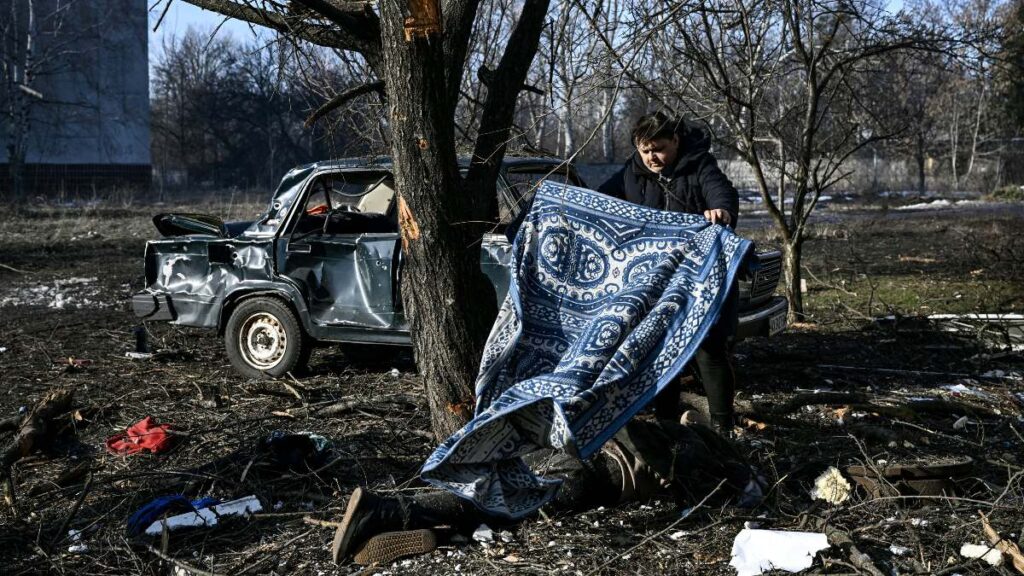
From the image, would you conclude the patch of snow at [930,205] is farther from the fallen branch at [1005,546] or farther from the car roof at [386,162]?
the fallen branch at [1005,546]

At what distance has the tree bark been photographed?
458 centimetres

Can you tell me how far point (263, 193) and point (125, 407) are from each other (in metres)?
30.0

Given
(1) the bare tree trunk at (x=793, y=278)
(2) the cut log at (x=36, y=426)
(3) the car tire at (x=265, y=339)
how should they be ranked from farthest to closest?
(1) the bare tree trunk at (x=793, y=278)
(3) the car tire at (x=265, y=339)
(2) the cut log at (x=36, y=426)

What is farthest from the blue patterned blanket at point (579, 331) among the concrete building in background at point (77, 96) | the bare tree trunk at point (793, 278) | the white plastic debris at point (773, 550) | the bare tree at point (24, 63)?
the concrete building in background at point (77, 96)

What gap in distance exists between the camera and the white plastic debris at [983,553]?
3.63m

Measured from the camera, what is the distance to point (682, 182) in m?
5.05

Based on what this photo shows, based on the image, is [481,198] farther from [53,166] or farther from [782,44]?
[53,166]

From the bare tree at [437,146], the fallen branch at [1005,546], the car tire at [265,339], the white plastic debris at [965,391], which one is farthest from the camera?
the car tire at [265,339]

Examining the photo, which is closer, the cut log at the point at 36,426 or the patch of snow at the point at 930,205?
the cut log at the point at 36,426

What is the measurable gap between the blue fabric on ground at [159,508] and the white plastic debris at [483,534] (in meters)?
1.32

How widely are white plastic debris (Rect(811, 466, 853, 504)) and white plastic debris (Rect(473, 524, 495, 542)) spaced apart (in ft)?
4.84

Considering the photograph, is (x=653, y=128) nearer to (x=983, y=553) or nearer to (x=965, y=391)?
(x=983, y=553)

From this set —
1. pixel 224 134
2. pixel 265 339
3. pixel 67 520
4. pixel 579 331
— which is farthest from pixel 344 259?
pixel 224 134

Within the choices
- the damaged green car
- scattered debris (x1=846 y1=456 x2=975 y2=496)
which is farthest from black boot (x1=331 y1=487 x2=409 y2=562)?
the damaged green car
